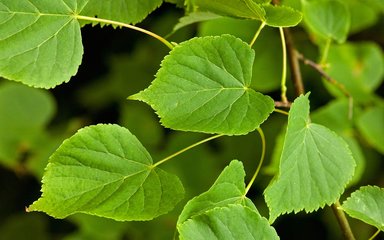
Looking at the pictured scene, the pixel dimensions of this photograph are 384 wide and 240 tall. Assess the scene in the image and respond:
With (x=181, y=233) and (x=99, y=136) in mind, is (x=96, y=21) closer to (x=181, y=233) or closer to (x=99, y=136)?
(x=99, y=136)

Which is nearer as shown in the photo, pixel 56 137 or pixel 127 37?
pixel 56 137

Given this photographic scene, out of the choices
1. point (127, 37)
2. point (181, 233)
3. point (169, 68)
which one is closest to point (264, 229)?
point (181, 233)

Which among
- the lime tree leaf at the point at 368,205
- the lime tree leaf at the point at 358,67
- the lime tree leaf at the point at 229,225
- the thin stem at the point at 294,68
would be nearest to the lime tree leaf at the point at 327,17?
the thin stem at the point at 294,68

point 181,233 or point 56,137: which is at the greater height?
point 181,233

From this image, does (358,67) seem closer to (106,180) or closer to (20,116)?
(20,116)

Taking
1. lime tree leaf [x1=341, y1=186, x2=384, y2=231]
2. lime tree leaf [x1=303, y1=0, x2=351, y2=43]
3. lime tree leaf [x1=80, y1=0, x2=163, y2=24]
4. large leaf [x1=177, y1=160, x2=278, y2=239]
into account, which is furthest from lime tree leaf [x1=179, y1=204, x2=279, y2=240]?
lime tree leaf [x1=303, y1=0, x2=351, y2=43]

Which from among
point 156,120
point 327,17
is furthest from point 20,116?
point 327,17
